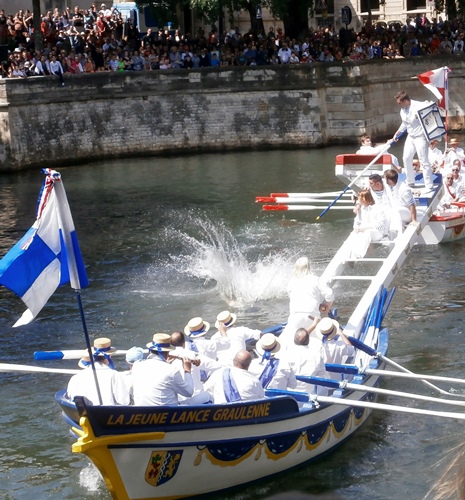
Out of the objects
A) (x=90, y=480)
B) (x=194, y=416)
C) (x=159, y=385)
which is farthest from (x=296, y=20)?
(x=194, y=416)

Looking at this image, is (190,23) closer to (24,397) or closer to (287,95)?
(287,95)

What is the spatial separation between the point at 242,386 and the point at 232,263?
30.3 feet

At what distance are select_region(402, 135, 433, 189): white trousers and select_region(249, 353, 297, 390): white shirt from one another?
1029 cm

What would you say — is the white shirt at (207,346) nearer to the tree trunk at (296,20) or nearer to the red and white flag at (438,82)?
the red and white flag at (438,82)

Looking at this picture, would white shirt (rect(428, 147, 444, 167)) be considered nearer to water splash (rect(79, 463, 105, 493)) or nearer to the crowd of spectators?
water splash (rect(79, 463, 105, 493))

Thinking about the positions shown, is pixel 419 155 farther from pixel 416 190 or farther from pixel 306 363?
pixel 306 363

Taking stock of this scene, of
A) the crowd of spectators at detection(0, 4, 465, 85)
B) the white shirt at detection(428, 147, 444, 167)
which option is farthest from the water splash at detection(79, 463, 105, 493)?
the crowd of spectators at detection(0, 4, 465, 85)

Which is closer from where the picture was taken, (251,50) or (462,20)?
(251,50)

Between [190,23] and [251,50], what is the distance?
12683 mm

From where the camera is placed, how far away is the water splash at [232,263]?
18.9 metres

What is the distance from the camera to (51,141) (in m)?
35.9

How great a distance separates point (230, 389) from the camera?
10828 millimetres

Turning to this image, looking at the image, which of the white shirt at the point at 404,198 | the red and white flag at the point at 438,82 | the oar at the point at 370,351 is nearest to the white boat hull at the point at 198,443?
the oar at the point at 370,351

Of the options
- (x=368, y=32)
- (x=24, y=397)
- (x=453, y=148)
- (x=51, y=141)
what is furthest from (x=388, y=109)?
(x=24, y=397)
